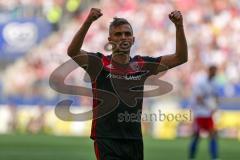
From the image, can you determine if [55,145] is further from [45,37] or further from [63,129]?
[45,37]

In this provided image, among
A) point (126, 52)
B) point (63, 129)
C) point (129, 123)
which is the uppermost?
point (126, 52)

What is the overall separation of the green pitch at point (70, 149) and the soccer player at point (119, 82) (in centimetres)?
896

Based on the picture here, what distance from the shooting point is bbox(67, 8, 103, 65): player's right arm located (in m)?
6.06

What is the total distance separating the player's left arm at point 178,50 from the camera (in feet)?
20.2

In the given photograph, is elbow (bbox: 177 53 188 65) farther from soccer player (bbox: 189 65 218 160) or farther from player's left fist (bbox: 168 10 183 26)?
soccer player (bbox: 189 65 218 160)

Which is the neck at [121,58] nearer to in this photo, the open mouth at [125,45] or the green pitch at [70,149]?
the open mouth at [125,45]

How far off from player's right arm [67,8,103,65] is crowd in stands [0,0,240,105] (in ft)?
59.4

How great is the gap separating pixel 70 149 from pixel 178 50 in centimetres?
1187

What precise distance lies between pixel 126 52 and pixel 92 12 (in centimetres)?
55

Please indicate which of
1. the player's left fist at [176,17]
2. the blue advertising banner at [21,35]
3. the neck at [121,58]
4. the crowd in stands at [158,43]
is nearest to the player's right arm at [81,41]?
the neck at [121,58]

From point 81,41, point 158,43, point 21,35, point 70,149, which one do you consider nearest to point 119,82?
point 81,41

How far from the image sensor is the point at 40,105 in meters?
25.7

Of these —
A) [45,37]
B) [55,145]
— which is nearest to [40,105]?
[45,37]

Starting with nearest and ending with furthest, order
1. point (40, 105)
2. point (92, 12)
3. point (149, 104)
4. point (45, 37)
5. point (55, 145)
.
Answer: point (92, 12) → point (55, 145) → point (149, 104) → point (40, 105) → point (45, 37)
